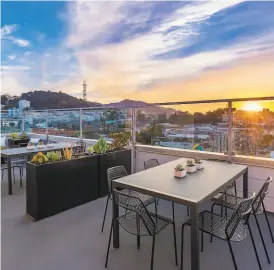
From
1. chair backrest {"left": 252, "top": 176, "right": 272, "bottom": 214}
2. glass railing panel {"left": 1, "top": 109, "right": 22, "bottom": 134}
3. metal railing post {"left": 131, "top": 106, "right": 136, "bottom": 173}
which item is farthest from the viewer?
glass railing panel {"left": 1, "top": 109, "right": 22, "bottom": 134}

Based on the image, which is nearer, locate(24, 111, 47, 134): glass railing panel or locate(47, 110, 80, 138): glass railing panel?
locate(47, 110, 80, 138): glass railing panel

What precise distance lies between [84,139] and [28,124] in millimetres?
2843

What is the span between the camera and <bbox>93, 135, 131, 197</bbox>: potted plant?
3.89 m

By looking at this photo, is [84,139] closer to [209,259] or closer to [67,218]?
Answer: [67,218]

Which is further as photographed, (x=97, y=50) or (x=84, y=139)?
(x=97, y=50)

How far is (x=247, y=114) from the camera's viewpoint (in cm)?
347

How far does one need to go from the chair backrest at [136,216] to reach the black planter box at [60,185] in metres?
1.32

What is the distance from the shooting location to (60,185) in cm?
326

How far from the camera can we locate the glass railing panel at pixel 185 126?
12.4ft

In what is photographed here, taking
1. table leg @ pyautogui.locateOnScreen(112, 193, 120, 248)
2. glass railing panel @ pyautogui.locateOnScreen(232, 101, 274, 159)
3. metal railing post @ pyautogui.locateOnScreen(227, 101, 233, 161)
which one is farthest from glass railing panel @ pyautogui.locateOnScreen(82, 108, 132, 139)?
table leg @ pyautogui.locateOnScreen(112, 193, 120, 248)

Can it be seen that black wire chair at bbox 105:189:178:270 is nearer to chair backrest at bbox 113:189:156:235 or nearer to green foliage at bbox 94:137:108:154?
chair backrest at bbox 113:189:156:235

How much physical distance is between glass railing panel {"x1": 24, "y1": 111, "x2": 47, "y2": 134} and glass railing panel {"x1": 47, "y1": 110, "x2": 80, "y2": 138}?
1.00 ft

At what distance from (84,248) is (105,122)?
3.45m

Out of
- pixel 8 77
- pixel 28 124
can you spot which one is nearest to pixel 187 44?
pixel 28 124
